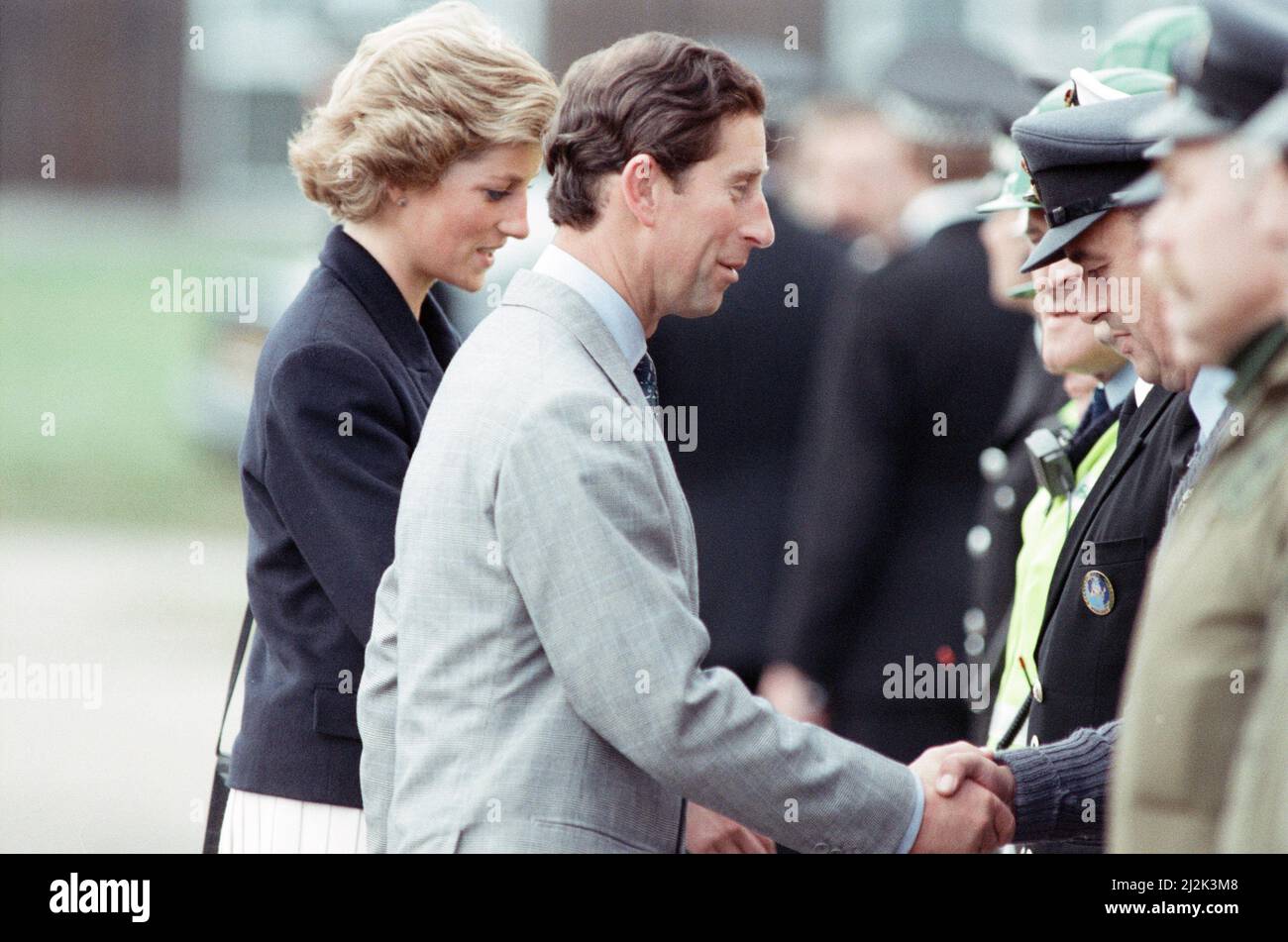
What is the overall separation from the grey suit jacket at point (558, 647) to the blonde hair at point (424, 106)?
0.66 m

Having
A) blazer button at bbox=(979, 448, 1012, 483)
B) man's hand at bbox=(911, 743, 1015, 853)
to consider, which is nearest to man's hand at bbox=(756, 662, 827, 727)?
blazer button at bbox=(979, 448, 1012, 483)

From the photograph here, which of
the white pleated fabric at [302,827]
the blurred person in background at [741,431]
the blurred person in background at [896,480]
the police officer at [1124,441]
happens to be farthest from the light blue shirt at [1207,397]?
the blurred person in background at [741,431]

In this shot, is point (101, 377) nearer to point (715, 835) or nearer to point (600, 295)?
point (715, 835)

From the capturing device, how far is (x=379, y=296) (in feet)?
9.87

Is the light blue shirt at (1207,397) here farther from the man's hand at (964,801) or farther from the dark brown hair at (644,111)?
the dark brown hair at (644,111)

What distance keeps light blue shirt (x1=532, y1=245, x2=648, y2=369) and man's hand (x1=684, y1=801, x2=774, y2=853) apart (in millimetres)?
759

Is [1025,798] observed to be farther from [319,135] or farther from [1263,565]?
[319,135]

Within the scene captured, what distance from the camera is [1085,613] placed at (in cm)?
281

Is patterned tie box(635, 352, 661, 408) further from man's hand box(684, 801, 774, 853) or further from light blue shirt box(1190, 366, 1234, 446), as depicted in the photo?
light blue shirt box(1190, 366, 1234, 446)

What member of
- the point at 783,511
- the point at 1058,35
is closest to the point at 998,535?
the point at 783,511

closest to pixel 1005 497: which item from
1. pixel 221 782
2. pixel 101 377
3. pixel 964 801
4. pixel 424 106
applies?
pixel 964 801

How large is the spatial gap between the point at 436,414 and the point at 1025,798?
1.11 m

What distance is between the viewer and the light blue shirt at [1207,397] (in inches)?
102

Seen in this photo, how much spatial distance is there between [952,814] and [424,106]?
4.66ft
